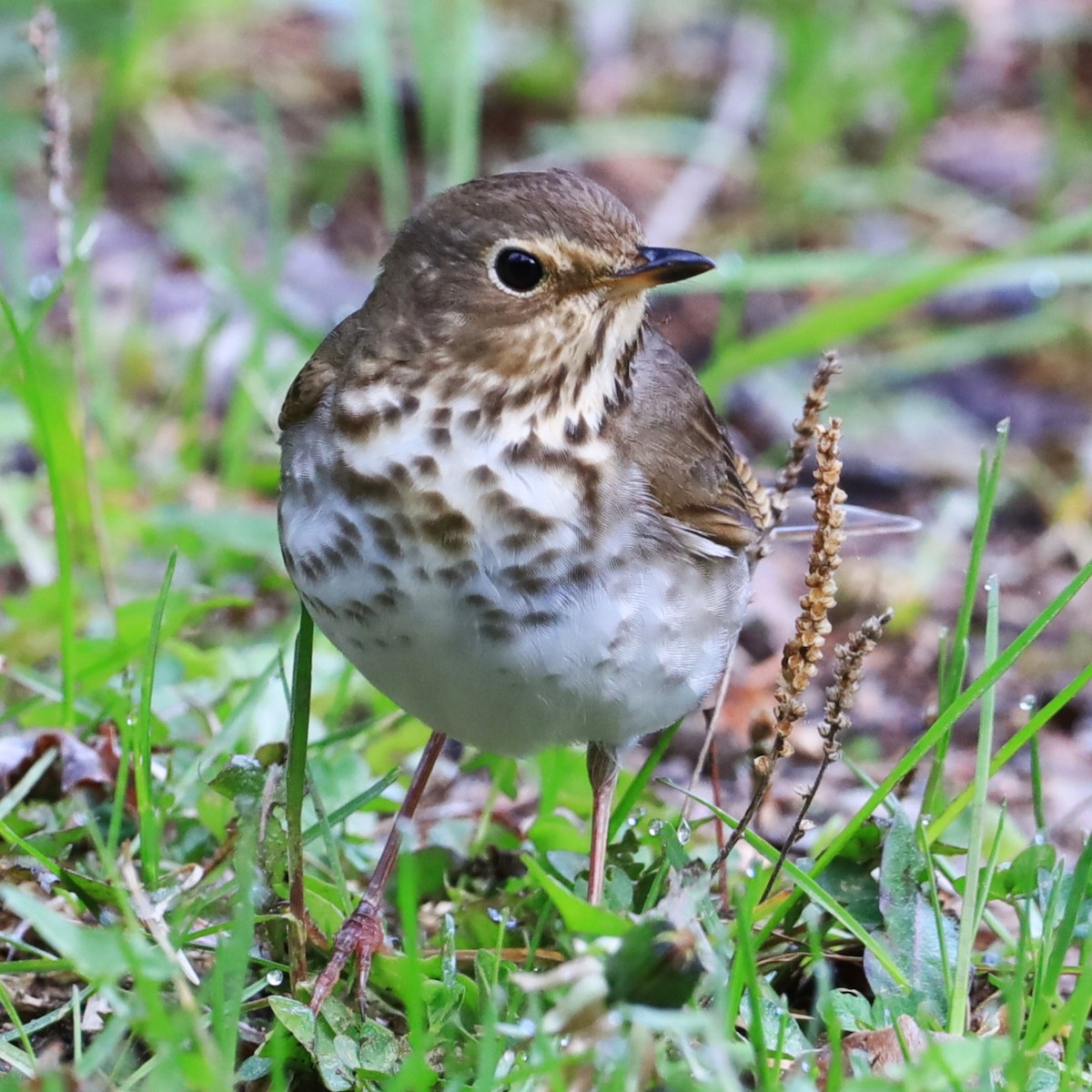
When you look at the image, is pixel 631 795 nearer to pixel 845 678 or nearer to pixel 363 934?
pixel 363 934

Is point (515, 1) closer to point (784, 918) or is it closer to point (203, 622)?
point (203, 622)

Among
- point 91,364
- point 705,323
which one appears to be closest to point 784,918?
point 91,364

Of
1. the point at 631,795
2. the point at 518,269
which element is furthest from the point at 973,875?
the point at 518,269

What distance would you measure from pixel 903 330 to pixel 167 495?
3.06 m

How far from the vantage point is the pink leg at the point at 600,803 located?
8.67 ft

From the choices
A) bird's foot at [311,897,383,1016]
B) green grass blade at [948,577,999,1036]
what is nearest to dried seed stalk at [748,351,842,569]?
green grass blade at [948,577,999,1036]

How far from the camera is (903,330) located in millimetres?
6367

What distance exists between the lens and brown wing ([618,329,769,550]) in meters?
2.85

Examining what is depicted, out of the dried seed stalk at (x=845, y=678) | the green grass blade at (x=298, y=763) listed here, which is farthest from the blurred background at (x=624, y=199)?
the dried seed stalk at (x=845, y=678)

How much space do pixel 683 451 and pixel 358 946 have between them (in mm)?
1020

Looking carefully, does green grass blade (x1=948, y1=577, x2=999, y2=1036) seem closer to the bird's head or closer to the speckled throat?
the speckled throat

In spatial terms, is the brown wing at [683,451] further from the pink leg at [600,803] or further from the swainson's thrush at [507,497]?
the pink leg at [600,803]

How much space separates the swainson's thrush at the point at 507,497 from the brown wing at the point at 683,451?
0.01 m

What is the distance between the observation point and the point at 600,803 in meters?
2.88
